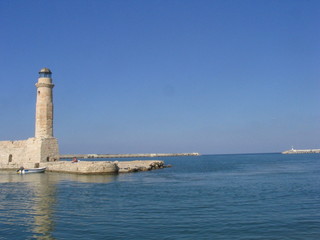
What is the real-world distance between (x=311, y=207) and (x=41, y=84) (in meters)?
24.0

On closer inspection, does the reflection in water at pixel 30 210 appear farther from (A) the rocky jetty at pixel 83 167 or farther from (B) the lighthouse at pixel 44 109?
(B) the lighthouse at pixel 44 109

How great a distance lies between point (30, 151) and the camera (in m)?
30.0

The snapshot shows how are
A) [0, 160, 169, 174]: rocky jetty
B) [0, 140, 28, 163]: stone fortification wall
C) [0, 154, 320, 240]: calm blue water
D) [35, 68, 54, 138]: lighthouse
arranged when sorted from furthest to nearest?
[0, 140, 28, 163]: stone fortification wall < [35, 68, 54, 138]: lighthouse < [0, 160, 169, 174]: rocky jetty < [0, 154, 320, 240]: calm blue water

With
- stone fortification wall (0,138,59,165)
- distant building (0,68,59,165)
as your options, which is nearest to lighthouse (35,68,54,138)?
distant building (0,68,59,165)

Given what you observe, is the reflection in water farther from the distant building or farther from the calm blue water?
the distant building

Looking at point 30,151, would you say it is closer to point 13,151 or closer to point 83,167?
point 13,151

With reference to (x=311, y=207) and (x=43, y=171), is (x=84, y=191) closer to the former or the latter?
(x=311, y=207)

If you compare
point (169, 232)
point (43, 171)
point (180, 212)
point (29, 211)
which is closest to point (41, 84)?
point (43, 171)

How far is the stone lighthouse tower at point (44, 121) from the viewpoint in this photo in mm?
29375

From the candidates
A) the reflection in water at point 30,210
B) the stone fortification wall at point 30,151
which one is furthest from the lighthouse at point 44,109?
the reflection in water at point 30,210

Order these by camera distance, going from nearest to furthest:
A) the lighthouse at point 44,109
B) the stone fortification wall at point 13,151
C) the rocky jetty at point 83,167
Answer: the rocky jetty at point 83,167 < the lighthouse at point 44,109 < the stone fortification wall at point 13,151

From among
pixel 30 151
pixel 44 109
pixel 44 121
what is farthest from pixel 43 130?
pixel 30 151

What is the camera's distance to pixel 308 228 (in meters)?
8.72

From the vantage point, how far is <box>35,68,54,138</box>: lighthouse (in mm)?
29453
